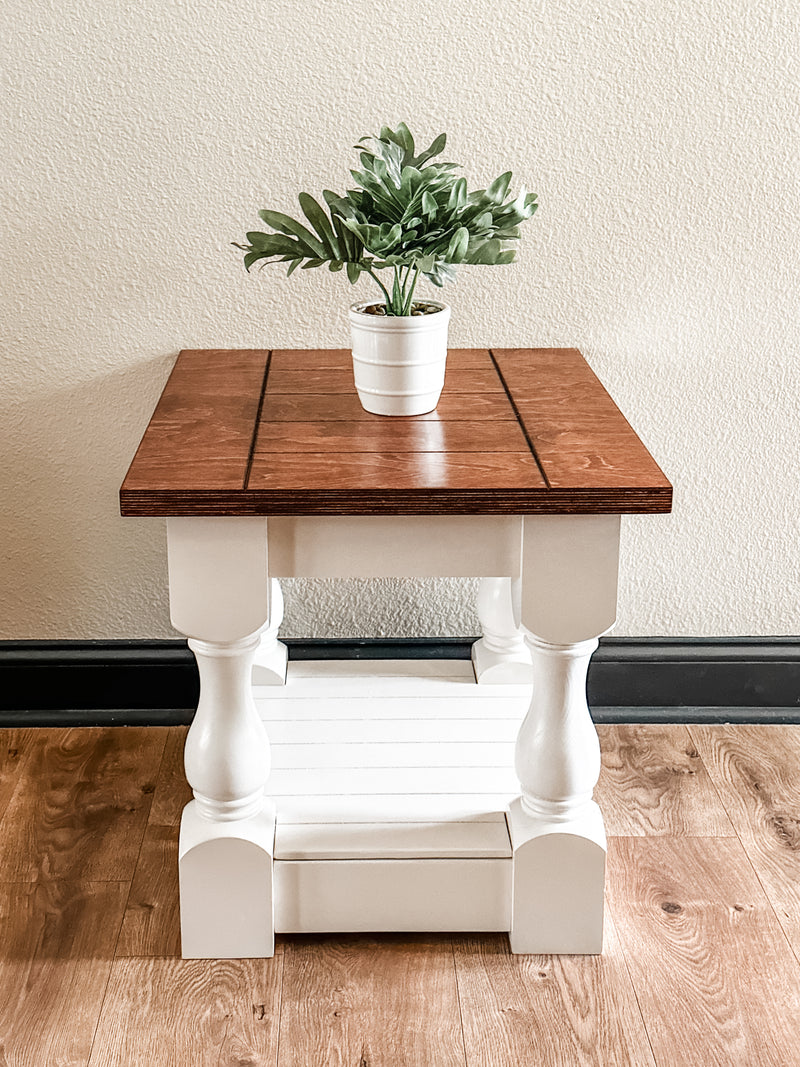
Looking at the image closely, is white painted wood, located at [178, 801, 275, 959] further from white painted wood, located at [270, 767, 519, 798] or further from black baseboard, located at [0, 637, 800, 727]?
black baseboard, located at [0, 637, 800, 727]

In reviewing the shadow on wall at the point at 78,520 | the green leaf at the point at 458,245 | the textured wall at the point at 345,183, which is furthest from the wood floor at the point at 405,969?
the green leaf at the point at 458,245

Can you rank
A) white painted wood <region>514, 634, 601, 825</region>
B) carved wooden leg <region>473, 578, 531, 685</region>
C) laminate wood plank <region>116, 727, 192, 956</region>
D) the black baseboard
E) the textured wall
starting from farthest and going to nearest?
the black baseboard < carved wooden leg <region>473, 578, 531, 685</region> < the textured wall < laminate wood plank <region>116, 727, 192, 956</region> < white painted wood <region>514, 634, 601, 825</region>

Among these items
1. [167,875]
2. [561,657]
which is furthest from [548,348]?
[167,875]

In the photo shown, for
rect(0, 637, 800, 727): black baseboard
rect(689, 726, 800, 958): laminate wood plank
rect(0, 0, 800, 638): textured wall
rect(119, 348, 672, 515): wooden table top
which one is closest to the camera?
rect(119, 348, 672, 515): wooden table top

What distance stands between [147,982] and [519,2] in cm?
139

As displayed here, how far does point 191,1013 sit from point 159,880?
0.26 metres

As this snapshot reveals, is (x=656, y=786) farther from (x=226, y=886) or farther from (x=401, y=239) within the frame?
(x=401, y=239)

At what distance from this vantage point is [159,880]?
5.20 ft

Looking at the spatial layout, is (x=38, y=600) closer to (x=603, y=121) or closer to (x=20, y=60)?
(x=20, y=60)

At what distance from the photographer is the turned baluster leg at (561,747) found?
1.29 m

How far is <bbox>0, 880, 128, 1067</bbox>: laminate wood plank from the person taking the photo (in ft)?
4.29

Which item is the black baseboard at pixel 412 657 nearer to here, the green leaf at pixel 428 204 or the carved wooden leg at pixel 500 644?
the carved wooden leg at pixel 500 644

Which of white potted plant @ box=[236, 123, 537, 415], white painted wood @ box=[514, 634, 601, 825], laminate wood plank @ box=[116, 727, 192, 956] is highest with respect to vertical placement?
white potted plant @ box=[236, 123, 537, 415]

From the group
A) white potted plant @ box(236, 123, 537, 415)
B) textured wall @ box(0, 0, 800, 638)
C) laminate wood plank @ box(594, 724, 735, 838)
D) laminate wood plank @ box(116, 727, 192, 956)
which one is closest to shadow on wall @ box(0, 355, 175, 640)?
textured wall @ box(0, 0, 800, 638)
